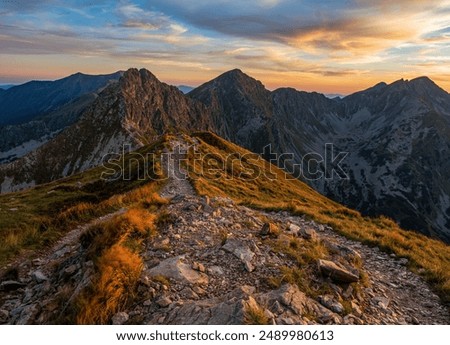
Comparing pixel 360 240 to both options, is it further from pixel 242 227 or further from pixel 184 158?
pixel 184 158

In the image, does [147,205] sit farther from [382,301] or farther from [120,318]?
[382,301]

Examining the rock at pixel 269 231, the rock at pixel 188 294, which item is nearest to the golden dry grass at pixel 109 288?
the rock at pixel 188 294

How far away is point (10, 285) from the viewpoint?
12.3 meters

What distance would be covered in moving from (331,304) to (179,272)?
478 centimetres

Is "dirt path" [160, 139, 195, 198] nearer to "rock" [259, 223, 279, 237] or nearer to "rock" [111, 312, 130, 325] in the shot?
"rock" [259, 223, 279, 237]

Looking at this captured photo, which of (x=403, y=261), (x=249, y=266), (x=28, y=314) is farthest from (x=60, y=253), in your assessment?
(x=403, y=261)

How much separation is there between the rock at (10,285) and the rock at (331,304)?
10.9m

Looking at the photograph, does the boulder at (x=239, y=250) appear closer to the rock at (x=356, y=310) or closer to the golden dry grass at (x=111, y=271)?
the golden dry grass at (x=111, y=271)

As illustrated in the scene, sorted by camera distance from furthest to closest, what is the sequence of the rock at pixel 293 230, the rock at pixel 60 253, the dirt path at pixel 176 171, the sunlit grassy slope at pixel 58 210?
1. the dirt path at pixel 176 171
2. the sunlit grassy slope at pixel 58 210
3. the rock at pixel 293 230
4. the rock at pixel 60 253

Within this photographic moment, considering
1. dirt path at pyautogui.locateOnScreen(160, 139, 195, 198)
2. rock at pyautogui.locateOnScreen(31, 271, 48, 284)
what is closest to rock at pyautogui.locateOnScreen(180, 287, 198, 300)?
rock at pyautogui.locateOnScreen(31, 271, 48, 284)

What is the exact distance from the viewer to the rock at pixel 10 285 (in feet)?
39.9

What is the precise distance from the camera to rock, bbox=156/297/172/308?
9.17 meters

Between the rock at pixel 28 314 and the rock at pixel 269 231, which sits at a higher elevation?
the rock at pixel 269 231

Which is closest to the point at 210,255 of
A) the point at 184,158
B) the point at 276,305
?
the point at 276,305
